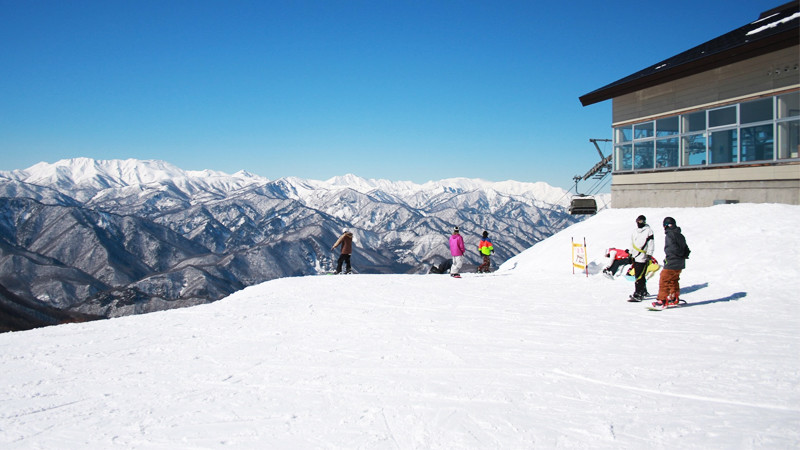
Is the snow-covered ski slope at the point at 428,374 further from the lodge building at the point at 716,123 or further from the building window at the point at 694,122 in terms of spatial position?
the building window at the point at 694,122

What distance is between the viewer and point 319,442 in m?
4.91

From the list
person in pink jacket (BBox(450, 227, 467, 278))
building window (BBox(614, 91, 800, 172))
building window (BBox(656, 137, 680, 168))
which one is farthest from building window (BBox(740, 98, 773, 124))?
person in pink jacket (BBox(450, 227, 467, 278))

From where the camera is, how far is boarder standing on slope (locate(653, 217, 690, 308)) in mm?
10961

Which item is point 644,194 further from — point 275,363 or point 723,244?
point 275,363

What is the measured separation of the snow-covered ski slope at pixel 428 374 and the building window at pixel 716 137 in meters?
6.54

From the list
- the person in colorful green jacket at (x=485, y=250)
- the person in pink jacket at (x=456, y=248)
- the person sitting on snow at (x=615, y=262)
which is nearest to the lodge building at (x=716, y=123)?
the person sitting on snow at (x=615, y=262)

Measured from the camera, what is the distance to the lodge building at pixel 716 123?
17359 millimetres

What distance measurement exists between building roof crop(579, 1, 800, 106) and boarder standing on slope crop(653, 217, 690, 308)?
11649 mm

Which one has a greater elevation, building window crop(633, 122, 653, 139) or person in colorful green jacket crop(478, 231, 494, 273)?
building window crop(633, 122, 653, 139)

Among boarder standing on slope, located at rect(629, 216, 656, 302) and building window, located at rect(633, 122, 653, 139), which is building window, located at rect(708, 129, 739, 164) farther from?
boarder standing on slope, located at rect(629, 216, 656, 302)

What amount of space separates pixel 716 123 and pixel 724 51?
3009 millimetres

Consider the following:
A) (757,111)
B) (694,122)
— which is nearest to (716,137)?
(694,122)

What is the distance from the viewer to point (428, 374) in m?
6.92

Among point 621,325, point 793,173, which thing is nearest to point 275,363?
point 621,325
